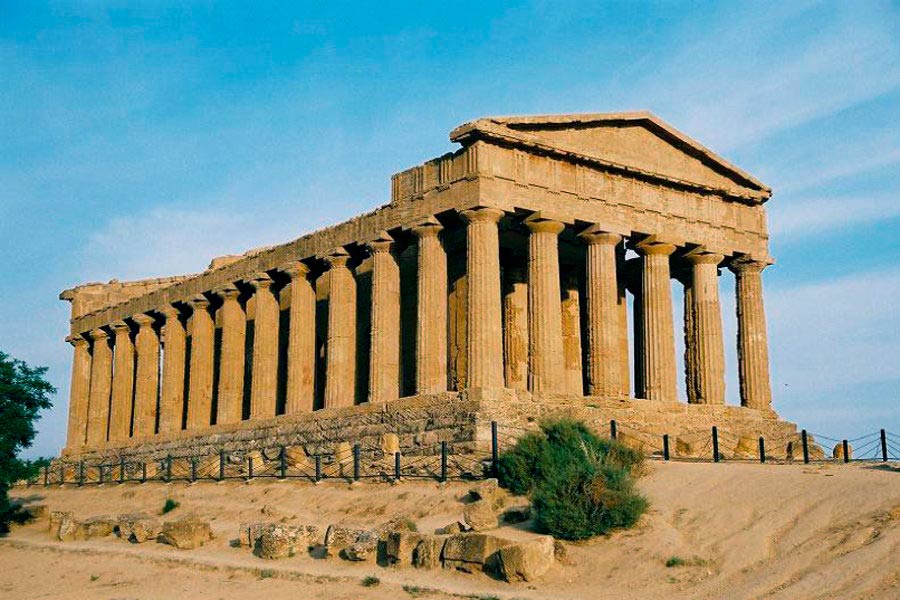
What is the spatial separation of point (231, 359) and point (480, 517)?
23713mm

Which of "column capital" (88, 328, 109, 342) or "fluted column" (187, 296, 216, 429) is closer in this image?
"fluted column" (187, 296, 216, 429)

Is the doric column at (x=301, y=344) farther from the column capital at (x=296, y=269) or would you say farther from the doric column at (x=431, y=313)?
the doric column at (x=431, y=313)

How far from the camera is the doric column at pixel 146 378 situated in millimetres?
47000

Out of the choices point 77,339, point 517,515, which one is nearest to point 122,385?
point 77,339

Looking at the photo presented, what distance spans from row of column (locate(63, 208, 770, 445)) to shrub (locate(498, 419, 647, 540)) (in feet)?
24.1

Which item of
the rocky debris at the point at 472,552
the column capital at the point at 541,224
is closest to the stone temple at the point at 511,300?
the column capital at the point at 541,224

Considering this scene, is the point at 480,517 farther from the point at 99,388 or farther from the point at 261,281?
the point at 99,388

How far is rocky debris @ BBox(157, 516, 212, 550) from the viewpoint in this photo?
79.0 ft

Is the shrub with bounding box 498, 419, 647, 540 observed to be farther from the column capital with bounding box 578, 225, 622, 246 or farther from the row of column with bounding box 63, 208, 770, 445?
the column capital with bounding box 578, 225, 622, 246

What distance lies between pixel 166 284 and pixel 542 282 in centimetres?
2284

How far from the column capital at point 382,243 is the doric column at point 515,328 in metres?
5.00

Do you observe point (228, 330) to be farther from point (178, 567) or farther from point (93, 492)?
point (178, 567)

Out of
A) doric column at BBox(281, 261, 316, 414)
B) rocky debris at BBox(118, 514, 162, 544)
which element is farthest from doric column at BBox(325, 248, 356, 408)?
rocky debris at BBox(118, 514, 162, 544)

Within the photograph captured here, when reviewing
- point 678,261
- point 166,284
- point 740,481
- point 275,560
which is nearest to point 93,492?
point 166,284
